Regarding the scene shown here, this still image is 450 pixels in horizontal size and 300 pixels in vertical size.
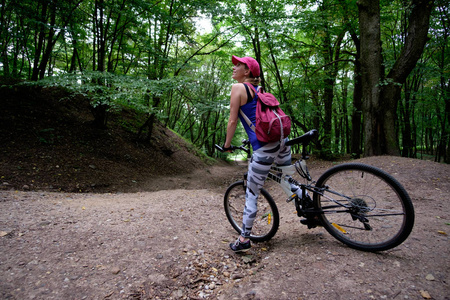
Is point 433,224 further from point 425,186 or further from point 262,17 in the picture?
point 262,17

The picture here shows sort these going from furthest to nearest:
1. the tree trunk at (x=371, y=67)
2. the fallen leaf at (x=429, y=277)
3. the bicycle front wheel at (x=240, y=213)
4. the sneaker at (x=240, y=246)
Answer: the tree trunk at (x=371, y=67), the bicycle front wheel at (x=240, y=213), the sneaker at (x=240, y=246), the fallen leaf at (x=429, y=277)

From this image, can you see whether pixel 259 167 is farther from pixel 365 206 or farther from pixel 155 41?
pixel 155 41

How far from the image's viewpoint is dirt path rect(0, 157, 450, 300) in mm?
1624

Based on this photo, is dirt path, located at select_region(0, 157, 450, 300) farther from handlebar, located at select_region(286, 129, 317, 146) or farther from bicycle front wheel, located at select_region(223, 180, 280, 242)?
handlebar, located at select_region(286, 129, 317, 146)

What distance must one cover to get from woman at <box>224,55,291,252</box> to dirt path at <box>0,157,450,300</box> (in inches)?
19.2

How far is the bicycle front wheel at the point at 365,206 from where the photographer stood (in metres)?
1.89

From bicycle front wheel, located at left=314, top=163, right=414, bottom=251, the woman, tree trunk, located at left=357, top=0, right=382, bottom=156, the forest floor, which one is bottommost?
the forest floor

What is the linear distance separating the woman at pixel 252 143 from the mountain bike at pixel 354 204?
244 millimetres

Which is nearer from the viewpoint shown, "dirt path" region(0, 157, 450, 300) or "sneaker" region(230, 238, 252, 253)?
"dirt path" region(0, 157, 450, 300)

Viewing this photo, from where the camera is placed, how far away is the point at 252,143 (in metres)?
2.22

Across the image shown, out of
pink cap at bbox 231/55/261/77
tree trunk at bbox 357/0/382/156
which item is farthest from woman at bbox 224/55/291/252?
tree trunk at bbox 357/0/382/156

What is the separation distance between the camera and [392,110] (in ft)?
21.8

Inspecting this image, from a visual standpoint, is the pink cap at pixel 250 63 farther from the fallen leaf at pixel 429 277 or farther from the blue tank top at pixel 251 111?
the fallen leaf at pixel 429 277

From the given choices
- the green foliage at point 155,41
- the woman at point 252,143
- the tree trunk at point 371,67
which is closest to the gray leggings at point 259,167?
the woman at point 252,143
